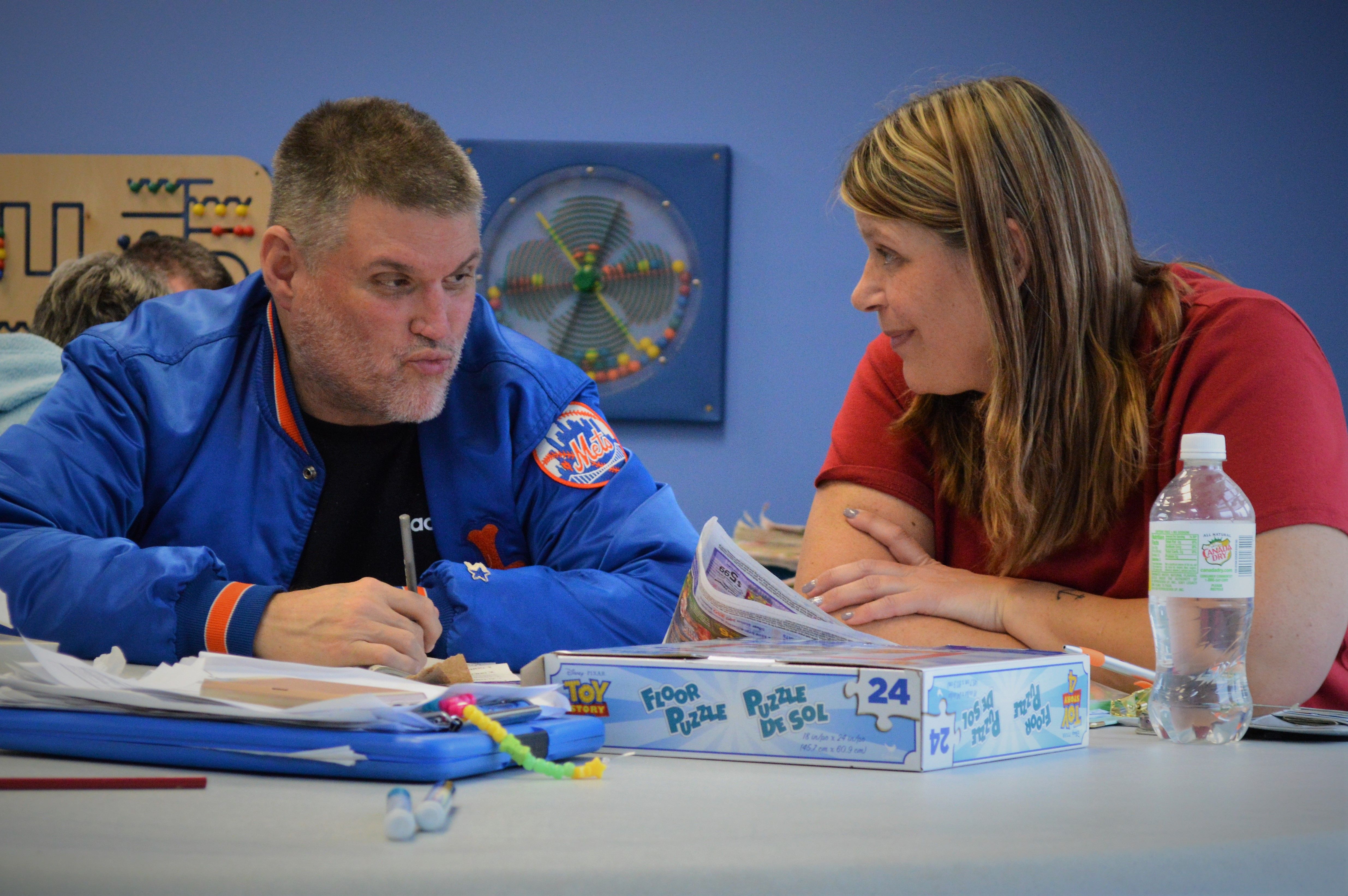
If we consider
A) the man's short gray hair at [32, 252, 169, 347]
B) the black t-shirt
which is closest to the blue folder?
the black t-shirt

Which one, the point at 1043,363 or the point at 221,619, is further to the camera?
the point at 1043,363

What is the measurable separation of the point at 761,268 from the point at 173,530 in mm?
2196

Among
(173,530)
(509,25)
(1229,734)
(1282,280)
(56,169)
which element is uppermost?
(509,25)

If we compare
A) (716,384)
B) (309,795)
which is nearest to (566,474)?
(309,795)

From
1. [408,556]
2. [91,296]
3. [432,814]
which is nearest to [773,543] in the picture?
[91,296]

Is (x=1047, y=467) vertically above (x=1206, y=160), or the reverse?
(x=1206, y=160)

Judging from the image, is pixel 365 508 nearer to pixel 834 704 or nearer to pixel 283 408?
pixel 283 408

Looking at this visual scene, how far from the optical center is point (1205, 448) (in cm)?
88

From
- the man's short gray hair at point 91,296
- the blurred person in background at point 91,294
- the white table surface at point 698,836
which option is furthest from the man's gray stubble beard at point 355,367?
the man's short gray hair at point 91,296

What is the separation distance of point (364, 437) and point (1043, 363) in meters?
0.85

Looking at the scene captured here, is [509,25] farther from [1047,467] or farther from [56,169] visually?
[1047,467]

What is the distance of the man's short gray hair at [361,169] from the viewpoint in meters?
1.47

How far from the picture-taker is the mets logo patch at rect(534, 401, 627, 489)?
5.10ft

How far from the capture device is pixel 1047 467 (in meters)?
1.31
